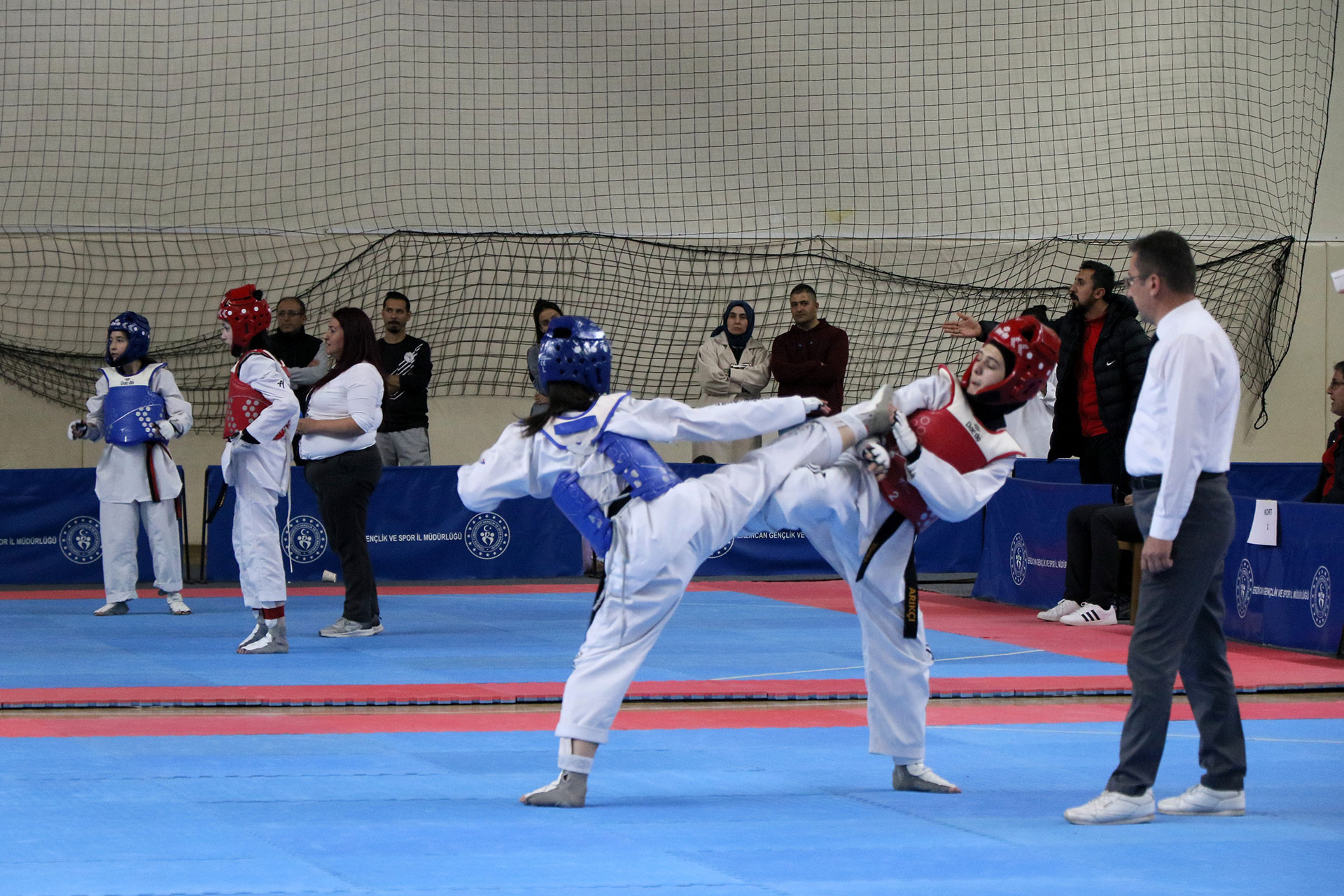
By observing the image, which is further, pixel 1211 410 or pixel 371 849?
pixel 1211 410

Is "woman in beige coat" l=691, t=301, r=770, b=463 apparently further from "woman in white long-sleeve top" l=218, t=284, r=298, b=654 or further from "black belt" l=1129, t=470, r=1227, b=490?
"black belt" l=1129, t=470, r=1227, b=490

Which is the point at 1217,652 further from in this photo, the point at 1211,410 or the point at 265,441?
the point at 265,441

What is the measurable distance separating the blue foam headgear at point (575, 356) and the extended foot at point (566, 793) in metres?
1.17

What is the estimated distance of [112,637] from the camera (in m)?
8.55

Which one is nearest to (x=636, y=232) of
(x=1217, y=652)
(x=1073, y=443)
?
(x=1073, y=443)

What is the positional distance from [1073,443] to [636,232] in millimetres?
6042

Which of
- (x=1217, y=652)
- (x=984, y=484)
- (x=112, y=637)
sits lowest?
(x=112, y=637)

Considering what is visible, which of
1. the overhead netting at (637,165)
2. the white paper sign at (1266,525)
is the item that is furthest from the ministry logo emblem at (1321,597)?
the overhead netting at (637,165)

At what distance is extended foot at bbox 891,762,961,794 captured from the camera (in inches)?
187

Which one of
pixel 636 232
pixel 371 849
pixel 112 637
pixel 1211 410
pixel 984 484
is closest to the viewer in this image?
pixel 371 849

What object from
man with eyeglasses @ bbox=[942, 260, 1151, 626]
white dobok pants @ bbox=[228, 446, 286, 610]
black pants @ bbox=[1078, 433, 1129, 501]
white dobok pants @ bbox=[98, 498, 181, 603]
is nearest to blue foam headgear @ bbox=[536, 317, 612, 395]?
white dobok pants @ bbox=[228, 446, 286, 610]

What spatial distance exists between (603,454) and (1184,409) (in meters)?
1.69

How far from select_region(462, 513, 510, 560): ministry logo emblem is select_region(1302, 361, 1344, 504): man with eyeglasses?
5.84 meters

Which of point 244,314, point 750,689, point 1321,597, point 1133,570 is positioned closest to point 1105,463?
point 1133,570
